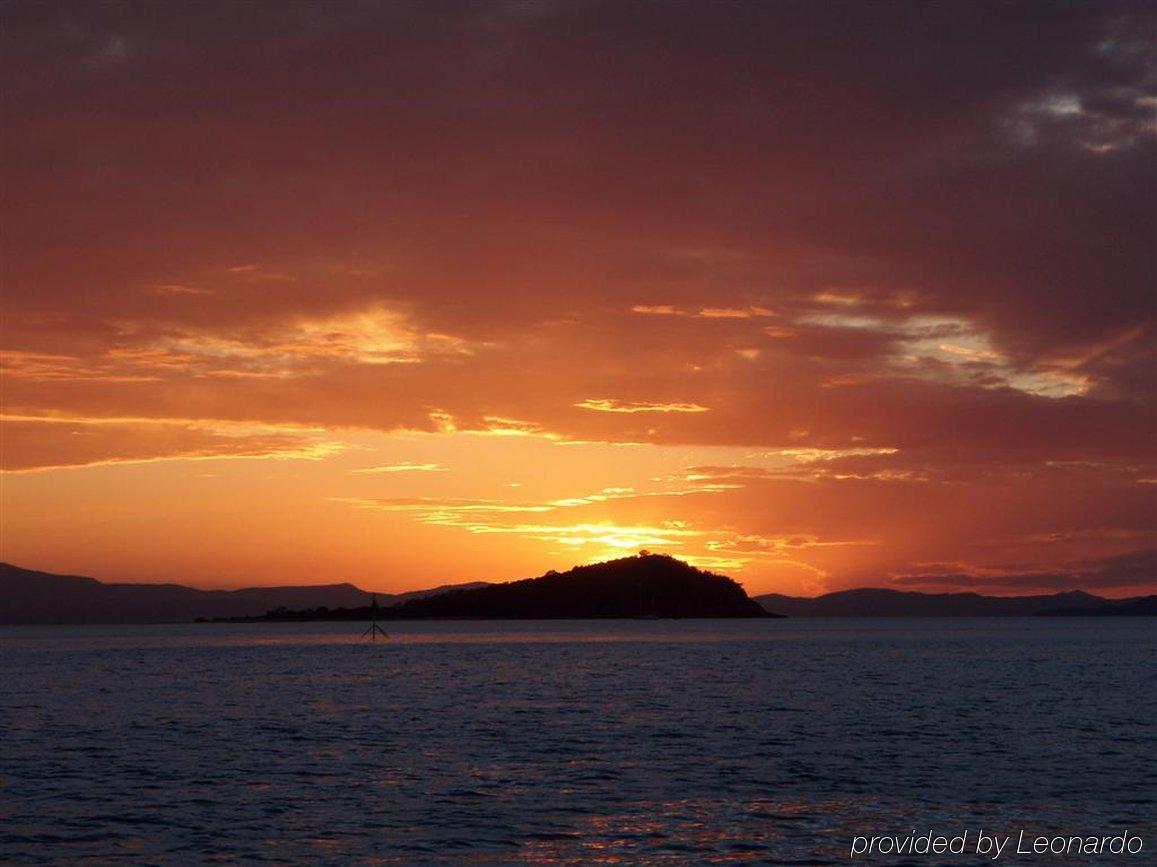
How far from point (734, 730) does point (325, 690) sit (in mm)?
51460

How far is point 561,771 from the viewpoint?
51.0 metres

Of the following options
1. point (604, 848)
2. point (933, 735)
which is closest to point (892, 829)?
point (604, 848)

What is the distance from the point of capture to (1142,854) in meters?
34.2

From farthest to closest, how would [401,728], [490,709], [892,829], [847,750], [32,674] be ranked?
[32,674] < [490,709] < [401,728] < [847,750] < [892,829]

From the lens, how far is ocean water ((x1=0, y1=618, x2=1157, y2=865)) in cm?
3675

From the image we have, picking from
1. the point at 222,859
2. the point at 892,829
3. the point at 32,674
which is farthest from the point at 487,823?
the point at 32,674

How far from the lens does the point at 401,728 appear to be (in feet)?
231

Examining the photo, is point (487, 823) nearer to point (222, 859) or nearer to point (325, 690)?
point (222, 859)

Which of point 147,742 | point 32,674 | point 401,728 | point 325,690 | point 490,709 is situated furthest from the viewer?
point 32,674

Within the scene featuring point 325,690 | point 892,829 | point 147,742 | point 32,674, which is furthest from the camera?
point 32,674

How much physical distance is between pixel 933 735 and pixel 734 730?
1094cm

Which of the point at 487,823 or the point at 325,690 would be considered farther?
the point at 325,690

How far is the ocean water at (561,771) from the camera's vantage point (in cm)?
3675

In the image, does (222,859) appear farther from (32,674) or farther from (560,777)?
(32,674)
